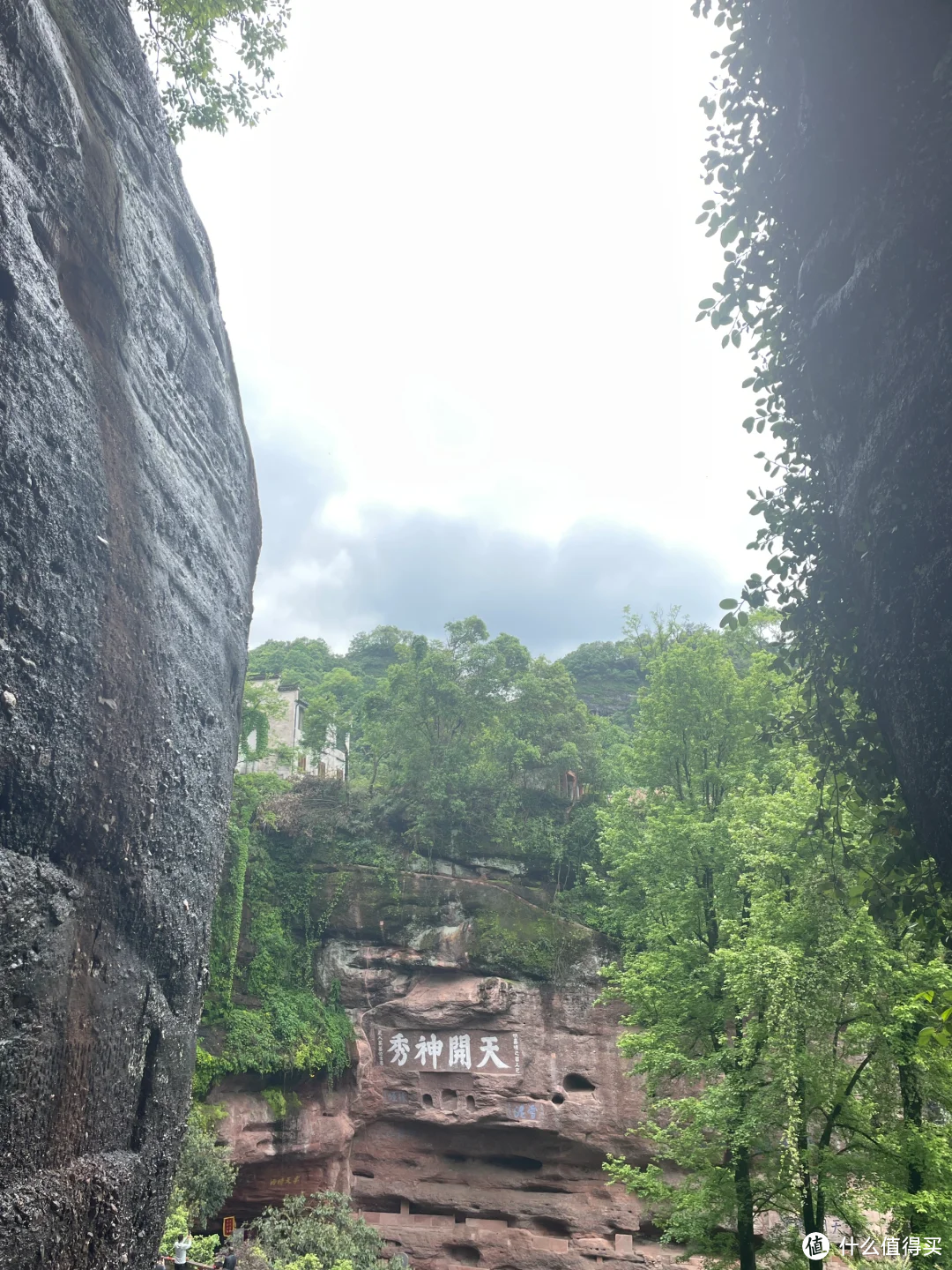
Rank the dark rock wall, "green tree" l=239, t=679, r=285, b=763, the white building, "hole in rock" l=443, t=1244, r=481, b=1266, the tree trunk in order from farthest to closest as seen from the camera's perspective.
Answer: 1. the white building
2. "green tree" l=239, t=679, r=285, b=763
3. "hole in rock" l=443, t=1244, r=481, b=1266
4. the tree trunk
5. the dark rock wall

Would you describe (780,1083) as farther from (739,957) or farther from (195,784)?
(195,784)

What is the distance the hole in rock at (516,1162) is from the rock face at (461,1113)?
0.03 metres

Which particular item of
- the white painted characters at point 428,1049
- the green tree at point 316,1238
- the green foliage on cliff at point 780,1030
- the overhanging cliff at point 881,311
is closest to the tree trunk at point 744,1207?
the green foliage on cliff at point 780,1030

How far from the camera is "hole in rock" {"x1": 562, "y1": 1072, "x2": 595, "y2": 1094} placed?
16.1 metres

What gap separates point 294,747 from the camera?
25.5m

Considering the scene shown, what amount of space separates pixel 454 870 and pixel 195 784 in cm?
1584

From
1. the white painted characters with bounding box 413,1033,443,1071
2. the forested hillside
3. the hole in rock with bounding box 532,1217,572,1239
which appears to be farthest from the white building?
the hole in rock with bounding box 532,1217,572,1239

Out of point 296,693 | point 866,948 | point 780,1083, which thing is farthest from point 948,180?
point 296,693

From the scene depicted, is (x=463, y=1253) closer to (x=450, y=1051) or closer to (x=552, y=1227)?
(x=552, y=1227)

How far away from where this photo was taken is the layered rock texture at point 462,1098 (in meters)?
15.0

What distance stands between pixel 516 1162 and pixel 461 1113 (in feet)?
5.15

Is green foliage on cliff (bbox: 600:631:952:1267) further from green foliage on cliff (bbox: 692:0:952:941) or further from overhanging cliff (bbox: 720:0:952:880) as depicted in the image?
overhanging cliff (bbox: 720:0:952:880)

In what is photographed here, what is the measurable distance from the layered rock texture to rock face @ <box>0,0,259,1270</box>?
41.8ft

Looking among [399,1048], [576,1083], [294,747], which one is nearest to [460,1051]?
[399,1048]
